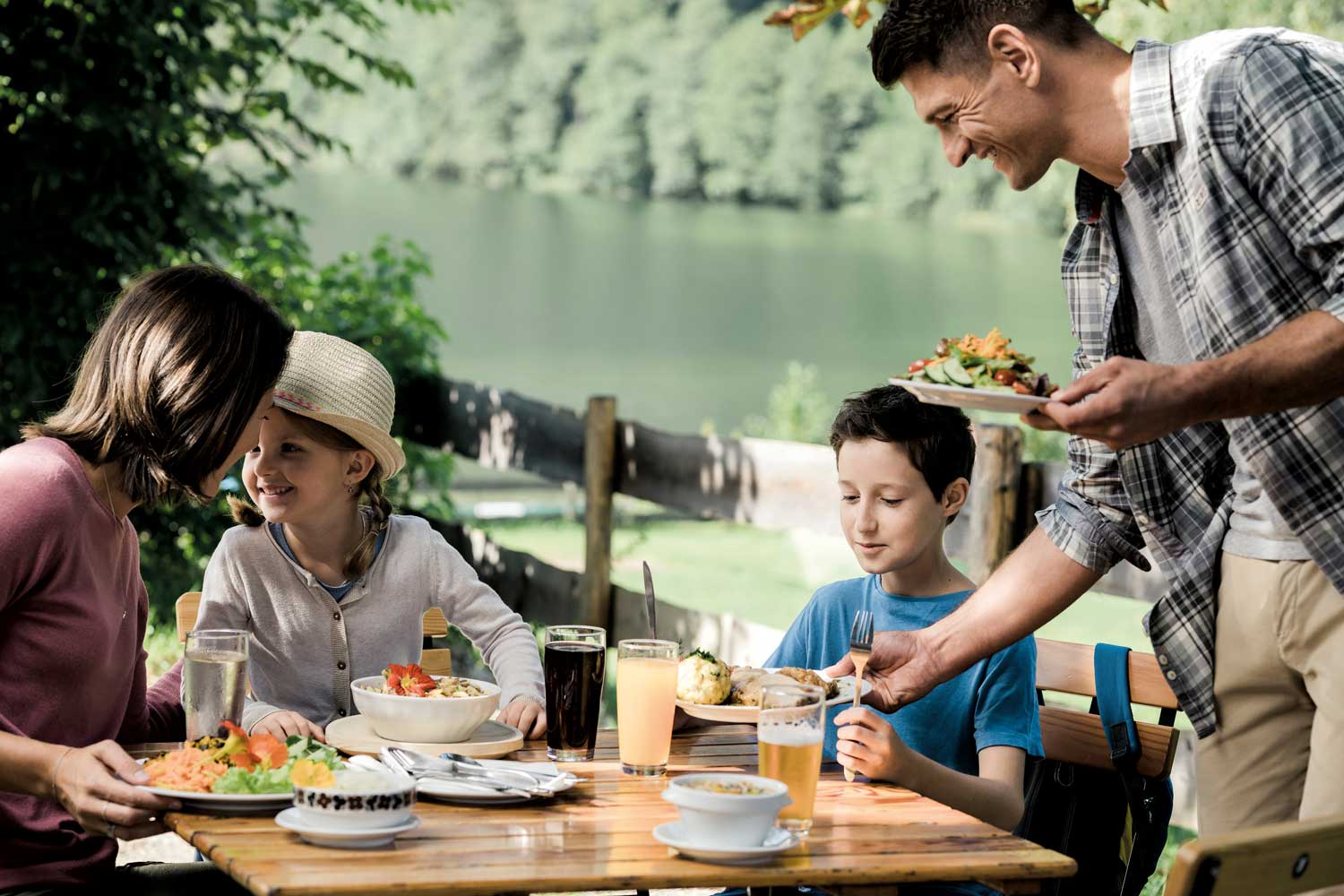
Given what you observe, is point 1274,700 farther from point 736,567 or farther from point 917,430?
point 736,567

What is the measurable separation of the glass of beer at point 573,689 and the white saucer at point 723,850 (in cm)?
45

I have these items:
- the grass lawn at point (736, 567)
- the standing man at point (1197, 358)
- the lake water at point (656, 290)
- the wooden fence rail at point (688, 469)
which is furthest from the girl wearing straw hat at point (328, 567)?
the lake water at point (656, 290)

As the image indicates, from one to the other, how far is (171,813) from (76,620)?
47cm

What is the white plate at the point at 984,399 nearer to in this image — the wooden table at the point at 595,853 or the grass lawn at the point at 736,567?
the wooden table at the point at 595,853

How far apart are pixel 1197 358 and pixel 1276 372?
0.29 meters

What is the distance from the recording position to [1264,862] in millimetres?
1397

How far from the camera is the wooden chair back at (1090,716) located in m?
2.51

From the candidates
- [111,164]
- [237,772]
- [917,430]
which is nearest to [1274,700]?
[917,430]

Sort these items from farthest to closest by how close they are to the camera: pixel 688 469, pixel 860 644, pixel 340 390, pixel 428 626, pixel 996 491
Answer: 1. pixel 688 469
2. pixel 996 491
3. pixel 428 626
4. pixel 340 390
5. pixel 860 644

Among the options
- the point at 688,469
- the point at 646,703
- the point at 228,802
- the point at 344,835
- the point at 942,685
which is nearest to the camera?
the point at 344,835

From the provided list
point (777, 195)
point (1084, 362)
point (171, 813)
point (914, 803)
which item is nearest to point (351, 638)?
point (171, 813)

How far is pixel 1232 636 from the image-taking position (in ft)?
7.02

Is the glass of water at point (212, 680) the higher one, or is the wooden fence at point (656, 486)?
→ the wooden fence at point (656, 486)

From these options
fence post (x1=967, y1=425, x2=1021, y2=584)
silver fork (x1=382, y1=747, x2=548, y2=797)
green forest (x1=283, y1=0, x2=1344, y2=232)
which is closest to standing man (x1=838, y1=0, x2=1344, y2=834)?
silver fork (x1=382, y1=747, x2=548, y2=797)
